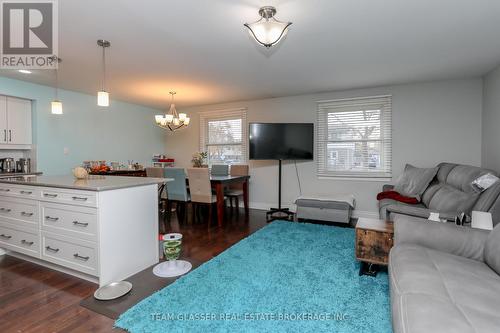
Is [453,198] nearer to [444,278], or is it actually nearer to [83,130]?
[444,278]

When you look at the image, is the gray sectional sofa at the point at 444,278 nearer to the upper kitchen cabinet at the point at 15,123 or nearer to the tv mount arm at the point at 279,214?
the tv mount arm at the point at 279,214

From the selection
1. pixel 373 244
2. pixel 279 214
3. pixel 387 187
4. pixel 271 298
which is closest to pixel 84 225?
pixel 271 298

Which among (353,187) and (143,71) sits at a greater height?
(143,71)

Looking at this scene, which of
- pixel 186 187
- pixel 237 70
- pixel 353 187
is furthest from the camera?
pixel 353 187

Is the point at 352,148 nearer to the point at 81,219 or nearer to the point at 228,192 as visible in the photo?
the point at 228,192

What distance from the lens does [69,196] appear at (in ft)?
7.54

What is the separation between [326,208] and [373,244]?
178cm

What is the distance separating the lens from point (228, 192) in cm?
491

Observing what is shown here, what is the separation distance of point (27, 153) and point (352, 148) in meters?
5.59

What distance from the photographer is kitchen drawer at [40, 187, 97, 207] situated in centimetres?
216

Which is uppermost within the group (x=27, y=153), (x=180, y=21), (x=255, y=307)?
(x=180, y=21)

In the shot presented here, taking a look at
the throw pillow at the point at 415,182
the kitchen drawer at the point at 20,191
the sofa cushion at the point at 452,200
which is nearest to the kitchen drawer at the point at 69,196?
the kitchen drawer at the point at 20,191

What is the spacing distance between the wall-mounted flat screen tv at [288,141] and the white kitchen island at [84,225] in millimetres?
2530

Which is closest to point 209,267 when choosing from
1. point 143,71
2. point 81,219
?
point 81,219
